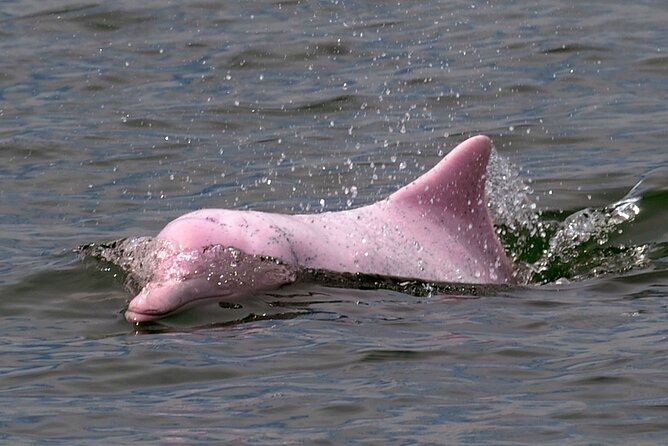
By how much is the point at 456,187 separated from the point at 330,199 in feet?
10.3

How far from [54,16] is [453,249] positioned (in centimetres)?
1116

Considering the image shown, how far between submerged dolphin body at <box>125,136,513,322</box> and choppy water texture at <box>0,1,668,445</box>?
0.53 ft

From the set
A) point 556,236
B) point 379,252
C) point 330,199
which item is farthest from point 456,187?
point 330,199

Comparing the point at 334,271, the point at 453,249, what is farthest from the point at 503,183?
the point at 334,271

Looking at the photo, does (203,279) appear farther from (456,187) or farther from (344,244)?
(456,187)

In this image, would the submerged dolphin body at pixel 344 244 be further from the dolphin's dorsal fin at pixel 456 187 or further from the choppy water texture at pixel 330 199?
the choppy water texture at pixel 330 199

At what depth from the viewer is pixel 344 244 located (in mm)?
9562

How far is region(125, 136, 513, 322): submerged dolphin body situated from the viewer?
9055mm

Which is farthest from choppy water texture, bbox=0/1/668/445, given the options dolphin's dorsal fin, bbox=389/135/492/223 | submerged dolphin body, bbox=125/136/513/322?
dolphin's dorsal fin, bbox=389/135/492/223

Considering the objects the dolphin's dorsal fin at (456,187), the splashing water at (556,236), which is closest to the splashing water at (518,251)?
the splashing water at (556,236)

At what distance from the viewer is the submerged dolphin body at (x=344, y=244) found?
9.05 m

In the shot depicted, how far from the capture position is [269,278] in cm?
930

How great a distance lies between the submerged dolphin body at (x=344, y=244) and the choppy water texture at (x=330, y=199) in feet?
0.53

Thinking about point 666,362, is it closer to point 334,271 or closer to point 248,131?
point 334,271
